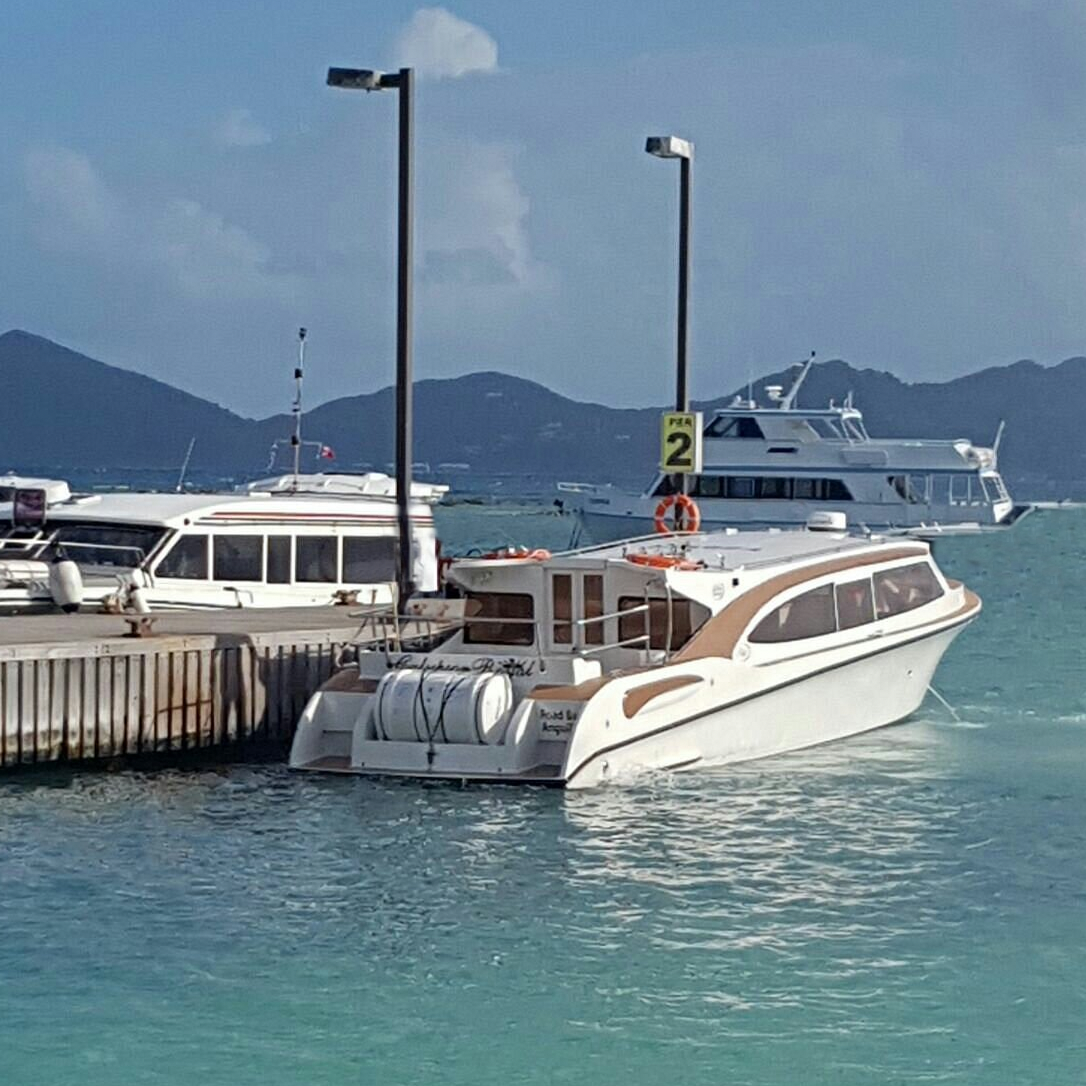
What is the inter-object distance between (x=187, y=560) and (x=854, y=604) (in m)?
8.20

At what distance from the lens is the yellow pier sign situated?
25.6m

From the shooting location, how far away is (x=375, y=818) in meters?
18.0

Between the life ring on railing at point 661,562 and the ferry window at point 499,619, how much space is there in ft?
3.82

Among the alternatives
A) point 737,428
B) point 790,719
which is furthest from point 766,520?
point 790,719

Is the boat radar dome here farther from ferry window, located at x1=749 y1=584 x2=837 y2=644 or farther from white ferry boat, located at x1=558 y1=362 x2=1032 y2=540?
white ferry boat, located at x1=558 y1=362 x2=1032 y2=540

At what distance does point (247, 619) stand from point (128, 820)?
6.13m

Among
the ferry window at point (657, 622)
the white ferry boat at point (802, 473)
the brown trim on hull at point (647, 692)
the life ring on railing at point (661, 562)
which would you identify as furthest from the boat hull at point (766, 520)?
the brown trim on hull at point (647, 692)

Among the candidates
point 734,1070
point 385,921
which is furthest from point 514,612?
point 734,1070

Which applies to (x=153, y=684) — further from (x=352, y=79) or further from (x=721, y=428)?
(x=721, y=428)

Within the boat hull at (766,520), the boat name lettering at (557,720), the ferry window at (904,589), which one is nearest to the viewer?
the boat name lettering at (557,720)

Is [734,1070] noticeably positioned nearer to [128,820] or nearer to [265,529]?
[128,820]

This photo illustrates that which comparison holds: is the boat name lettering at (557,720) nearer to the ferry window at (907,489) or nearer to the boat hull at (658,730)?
the boat hull at (658,730)

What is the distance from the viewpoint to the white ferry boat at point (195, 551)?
79.8ft

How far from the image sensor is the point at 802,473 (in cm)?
7462
